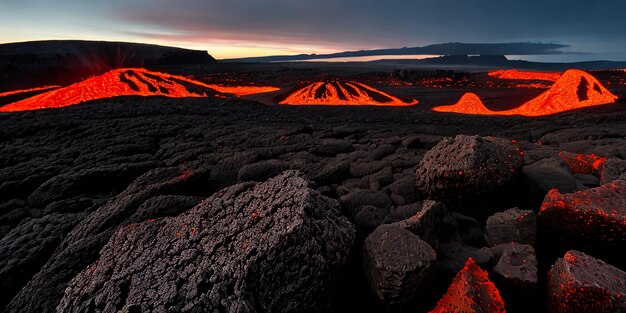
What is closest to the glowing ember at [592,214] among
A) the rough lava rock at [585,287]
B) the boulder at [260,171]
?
the rough lava rock at [585,287]

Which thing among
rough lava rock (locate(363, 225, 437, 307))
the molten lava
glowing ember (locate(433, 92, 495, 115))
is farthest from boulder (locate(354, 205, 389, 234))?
the molten lava

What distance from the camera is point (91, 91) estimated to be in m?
19.8

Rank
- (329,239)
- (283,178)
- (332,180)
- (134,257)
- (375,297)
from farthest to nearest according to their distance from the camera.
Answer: (332,180) → (283,178) → (134,257) → (329,239) → (375,297)

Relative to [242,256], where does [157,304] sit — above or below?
below

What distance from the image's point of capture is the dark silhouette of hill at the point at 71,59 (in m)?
Answer: 45.7

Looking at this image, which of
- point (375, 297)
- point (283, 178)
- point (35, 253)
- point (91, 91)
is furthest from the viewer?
point (91, 91)

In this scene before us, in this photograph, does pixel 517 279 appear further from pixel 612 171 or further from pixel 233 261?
pixel 612 171

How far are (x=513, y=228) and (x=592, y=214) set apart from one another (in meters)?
0.59

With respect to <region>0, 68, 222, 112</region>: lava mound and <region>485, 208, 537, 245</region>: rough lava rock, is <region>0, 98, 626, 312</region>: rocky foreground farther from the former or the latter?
<region>0, 68, 222, 112</region>: lava mound

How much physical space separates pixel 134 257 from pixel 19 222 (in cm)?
448

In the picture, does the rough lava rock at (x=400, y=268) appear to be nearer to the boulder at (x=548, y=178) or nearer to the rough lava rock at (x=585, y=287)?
the rough lava rock at (x=585, y=287)

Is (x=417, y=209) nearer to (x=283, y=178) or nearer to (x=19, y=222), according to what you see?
(x=283, y=178)

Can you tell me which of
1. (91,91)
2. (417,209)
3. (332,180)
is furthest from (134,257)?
(91,91)

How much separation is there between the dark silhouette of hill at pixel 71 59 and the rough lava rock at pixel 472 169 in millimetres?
54241
